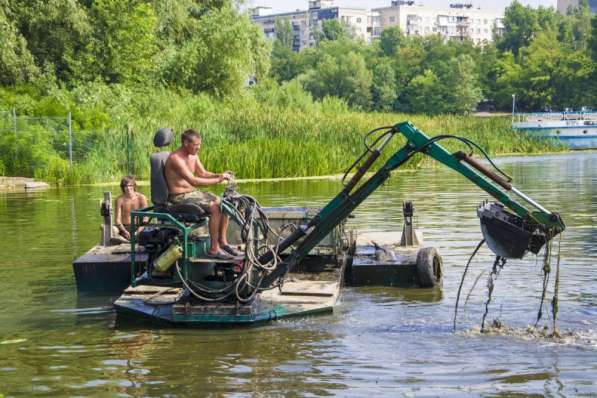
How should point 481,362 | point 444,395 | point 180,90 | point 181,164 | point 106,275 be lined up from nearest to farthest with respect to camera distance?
1. point 444,395
2. point 481,362
3. point 181,164
4. point 106,275
5. point 180,90

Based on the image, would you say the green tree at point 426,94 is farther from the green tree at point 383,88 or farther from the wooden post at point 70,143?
the wooden post at point 70,143

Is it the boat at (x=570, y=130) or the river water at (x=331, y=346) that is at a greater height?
the boat at (x=570, y=130)

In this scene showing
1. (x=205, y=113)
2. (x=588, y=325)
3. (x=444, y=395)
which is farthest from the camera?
(x=205, y=113)

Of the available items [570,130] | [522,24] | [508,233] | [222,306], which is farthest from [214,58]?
[522,24]

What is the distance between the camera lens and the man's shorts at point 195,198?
1329 centimetres

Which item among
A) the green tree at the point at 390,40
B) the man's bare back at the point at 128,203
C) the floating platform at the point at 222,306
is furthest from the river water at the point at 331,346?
the green tree at the point at 390,40

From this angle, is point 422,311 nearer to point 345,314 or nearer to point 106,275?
point 345,314

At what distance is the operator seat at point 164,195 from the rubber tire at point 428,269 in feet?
11.2

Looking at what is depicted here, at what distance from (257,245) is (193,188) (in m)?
1.21

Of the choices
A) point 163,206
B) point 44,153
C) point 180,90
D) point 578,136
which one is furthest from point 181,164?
point 578,136

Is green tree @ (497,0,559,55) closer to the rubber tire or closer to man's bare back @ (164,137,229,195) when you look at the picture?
the rubber tire

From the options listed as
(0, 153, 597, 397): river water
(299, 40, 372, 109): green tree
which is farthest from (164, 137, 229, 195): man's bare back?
(299, 40, 372, 109): green tree

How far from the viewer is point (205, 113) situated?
45.2 m

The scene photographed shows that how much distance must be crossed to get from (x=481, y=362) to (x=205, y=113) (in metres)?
34.9
